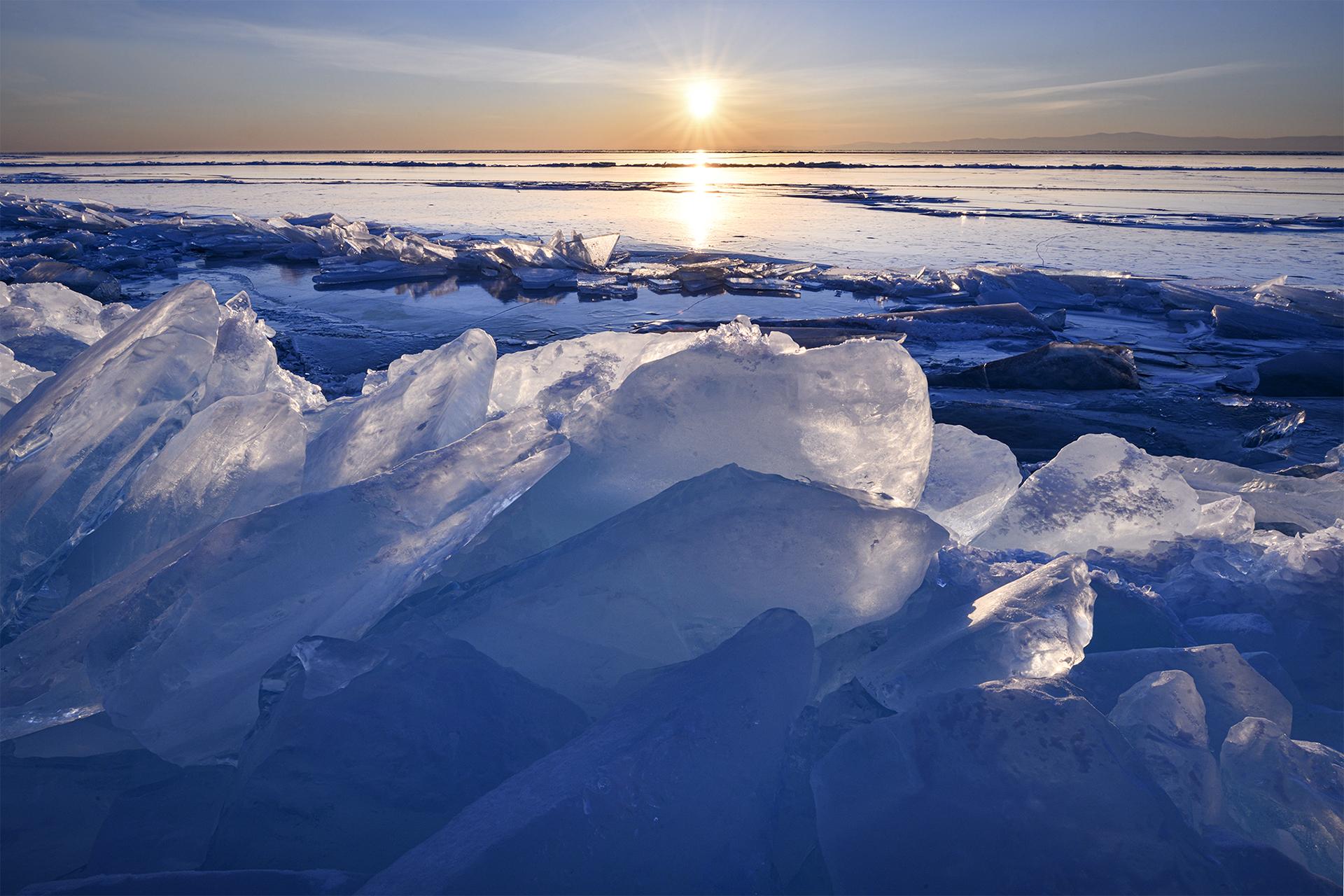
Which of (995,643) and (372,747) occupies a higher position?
(995,643)

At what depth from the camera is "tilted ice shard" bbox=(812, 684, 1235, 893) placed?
3.00 ft

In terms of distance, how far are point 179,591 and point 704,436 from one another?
0.91 meters

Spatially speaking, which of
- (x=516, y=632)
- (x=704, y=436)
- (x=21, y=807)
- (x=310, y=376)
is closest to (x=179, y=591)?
(x=21, y=807)

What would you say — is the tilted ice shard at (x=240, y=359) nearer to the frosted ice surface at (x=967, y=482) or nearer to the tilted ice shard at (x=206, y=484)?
the tilted ice shard at (x=206, y=484)

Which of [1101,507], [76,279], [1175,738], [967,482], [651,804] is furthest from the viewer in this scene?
[76,279]

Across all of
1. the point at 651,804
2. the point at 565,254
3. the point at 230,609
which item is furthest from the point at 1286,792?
the point at 565,254

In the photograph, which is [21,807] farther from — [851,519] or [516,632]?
[851,519]

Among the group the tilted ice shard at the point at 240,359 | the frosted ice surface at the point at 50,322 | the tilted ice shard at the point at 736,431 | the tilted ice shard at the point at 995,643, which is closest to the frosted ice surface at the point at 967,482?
the tilted ice shard at the point at 736,431

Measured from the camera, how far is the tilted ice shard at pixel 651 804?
908 millimetres

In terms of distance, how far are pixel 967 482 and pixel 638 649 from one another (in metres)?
1.15

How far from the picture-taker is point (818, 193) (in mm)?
23406

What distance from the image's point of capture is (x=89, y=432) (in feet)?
5.58

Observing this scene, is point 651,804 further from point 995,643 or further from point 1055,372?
point 1055,372

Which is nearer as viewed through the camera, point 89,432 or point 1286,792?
point 1286,792
